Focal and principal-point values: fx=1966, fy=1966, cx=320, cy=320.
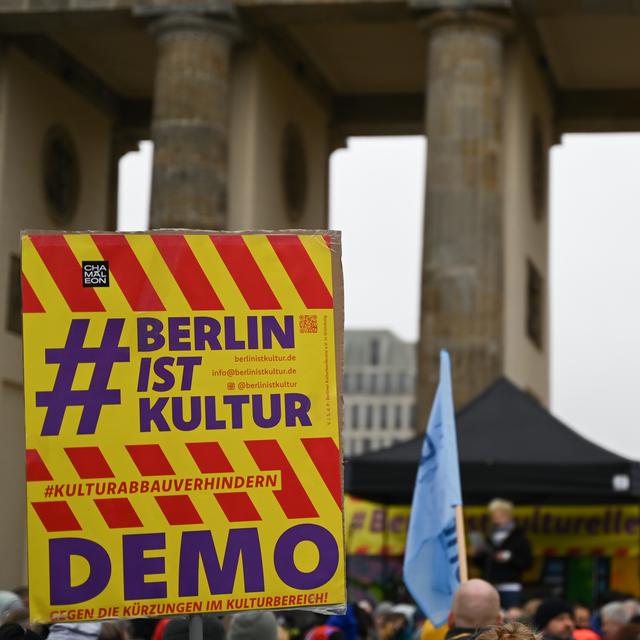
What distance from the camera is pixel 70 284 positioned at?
6641 mm

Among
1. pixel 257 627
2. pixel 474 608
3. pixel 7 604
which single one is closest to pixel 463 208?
pixel 7 604

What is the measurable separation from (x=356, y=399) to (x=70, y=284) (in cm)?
18445

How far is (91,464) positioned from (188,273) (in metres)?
0.73

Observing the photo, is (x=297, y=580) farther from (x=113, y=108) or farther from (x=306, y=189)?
(x=113, y=108)

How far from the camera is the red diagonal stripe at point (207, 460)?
6543 mm

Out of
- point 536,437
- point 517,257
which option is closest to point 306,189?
point 517,257

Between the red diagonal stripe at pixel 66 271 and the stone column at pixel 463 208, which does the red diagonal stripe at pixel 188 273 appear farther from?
the stone column at pixel 463 208

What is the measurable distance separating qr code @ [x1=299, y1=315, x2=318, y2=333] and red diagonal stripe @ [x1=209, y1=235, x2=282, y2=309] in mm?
93

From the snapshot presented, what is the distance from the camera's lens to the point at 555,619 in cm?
1202

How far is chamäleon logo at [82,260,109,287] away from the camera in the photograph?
664 centimetres

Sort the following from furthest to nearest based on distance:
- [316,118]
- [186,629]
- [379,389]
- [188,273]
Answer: [379,389] < [316,118] < [186,629] < [188,273]

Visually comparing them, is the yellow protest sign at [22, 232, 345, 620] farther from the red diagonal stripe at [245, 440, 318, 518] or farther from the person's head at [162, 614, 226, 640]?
the person's head at [162, 614, 226, 640]

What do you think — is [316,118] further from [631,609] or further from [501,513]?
[631,609]

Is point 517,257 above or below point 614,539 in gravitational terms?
above
